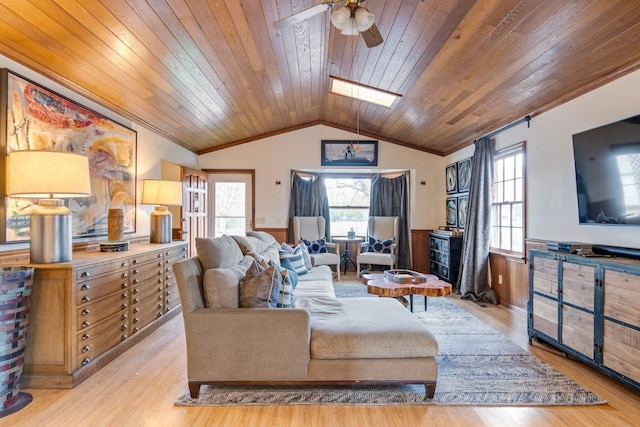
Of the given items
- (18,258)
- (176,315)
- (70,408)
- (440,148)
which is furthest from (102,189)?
(440,148)

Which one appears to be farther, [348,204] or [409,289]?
[348,204]

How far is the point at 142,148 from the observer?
4.06m

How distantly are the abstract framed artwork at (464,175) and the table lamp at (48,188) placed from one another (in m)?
4.78

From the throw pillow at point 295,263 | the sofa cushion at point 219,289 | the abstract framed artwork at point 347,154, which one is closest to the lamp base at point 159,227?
the throw pillow at point 295,263

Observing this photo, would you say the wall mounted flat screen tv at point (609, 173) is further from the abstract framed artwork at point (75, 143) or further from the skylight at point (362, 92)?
the abstract framed artwork at point (75, 143)

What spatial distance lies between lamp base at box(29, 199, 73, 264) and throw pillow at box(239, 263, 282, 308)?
127cm

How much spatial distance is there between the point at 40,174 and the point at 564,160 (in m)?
4.35

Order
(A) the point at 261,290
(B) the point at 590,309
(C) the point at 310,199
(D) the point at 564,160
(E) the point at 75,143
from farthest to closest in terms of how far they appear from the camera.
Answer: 1. (C) the point at 310,199
2. (D) the point at 564,160
3. (E) the point at 75,143
4. (B) the point at 590,309
5. (A) the point at 261,290

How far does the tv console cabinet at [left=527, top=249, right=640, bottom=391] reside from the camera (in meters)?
2.13

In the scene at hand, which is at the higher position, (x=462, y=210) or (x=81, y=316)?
(x=462, y=210)

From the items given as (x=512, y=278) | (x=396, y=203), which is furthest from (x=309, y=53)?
(x=396, y=203)

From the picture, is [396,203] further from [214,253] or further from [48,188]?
[48,188]

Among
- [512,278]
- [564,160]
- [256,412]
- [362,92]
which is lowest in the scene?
[256,412]

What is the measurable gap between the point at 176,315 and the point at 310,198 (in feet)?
11.2
